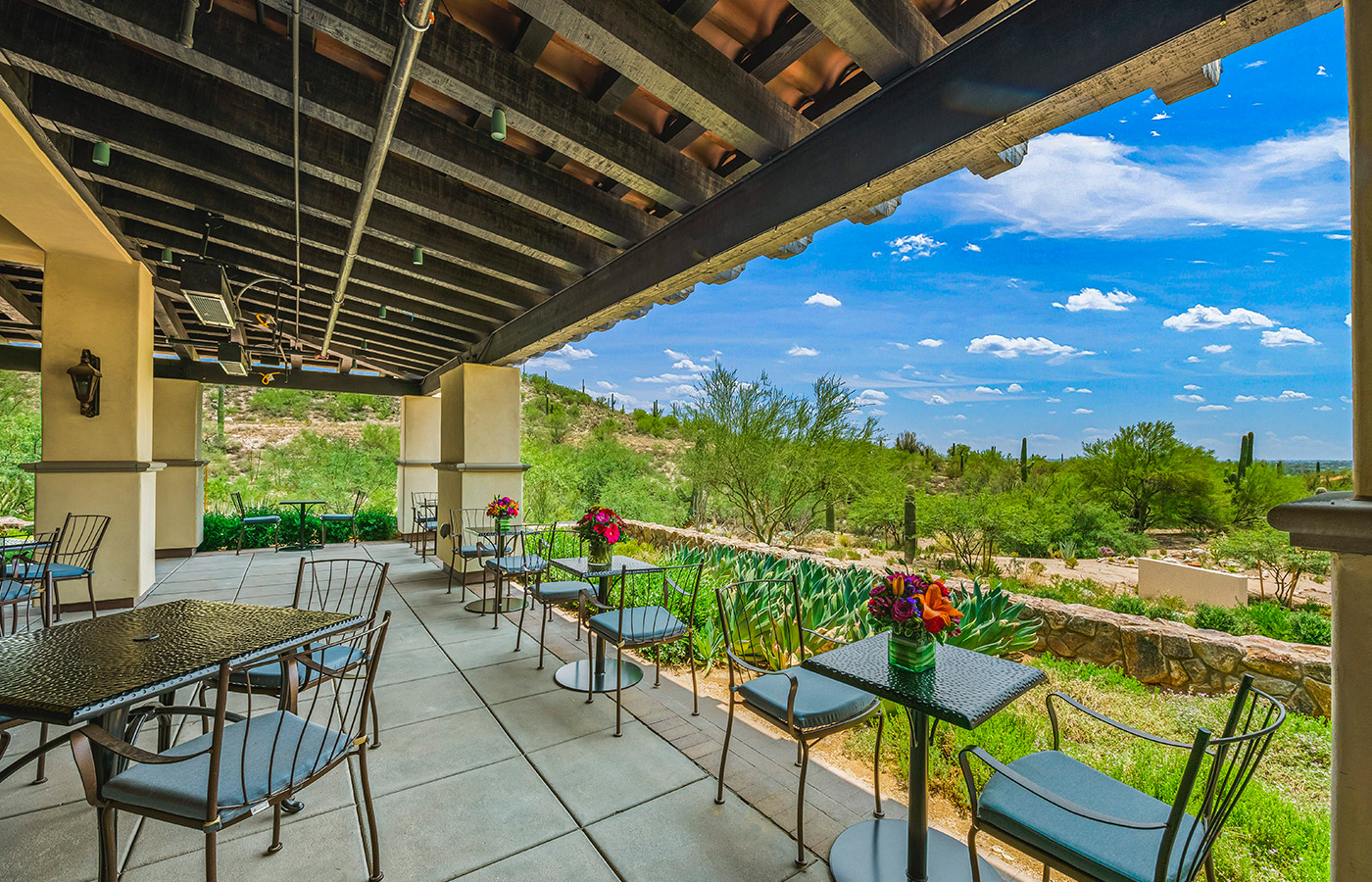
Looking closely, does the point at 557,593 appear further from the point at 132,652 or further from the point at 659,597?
the point at 132,652

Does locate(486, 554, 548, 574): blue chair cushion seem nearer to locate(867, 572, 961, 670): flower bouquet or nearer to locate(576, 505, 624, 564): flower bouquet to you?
locate(576, 505, 624, 564): flower bouquet

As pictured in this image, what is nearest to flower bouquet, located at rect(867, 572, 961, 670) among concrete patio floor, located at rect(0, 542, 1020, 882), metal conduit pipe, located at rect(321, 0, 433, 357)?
concrete patio floor, located at rect(0, 542, 1020, 882)

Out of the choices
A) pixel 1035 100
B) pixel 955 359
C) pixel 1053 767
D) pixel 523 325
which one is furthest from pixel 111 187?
pixel 955 359

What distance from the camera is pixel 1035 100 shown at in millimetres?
A: 1498

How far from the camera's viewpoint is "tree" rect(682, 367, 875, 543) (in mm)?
9914

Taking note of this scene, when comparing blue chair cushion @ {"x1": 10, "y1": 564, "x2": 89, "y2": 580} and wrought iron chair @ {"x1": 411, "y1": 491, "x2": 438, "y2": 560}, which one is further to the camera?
wrought iron chair @ {"x1": 411, "y1": 491, "x2": 438, "y2": 560}

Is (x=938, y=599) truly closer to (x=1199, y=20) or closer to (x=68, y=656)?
(x=1199, y=20)

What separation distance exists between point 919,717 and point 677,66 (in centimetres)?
227

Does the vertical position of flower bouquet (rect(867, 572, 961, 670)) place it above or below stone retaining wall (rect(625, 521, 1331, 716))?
above

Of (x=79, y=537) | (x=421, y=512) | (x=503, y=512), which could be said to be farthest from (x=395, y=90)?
(x=421, y=512)

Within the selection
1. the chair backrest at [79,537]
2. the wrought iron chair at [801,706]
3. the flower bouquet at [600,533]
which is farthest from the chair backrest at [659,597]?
the chair backrest at [79,537]

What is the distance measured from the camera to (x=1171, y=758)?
2.50m

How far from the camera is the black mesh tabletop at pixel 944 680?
60.3 inches

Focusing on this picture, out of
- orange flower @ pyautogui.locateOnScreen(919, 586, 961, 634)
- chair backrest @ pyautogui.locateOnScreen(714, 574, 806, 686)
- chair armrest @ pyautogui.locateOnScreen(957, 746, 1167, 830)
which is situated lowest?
chair backrest @ pyautogui.locateOnScreen(714, 574, 806, 686)
